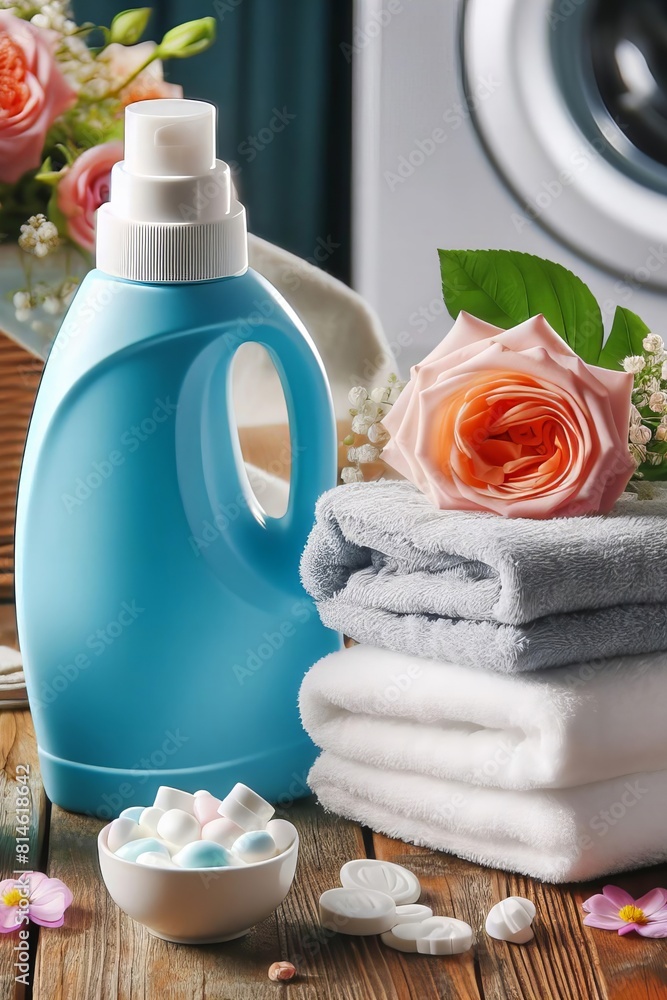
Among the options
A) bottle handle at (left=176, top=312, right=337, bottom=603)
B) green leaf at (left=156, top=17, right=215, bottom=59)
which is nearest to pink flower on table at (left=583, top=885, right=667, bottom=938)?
bottle handle at (left=176, top=312, right=337, bottom=603)

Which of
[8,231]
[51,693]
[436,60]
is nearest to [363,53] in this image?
[436,60]

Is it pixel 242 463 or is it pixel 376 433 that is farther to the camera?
pixel 376 433

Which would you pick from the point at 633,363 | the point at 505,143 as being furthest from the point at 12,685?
the point at 505,143

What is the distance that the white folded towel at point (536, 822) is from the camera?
54 centimetres

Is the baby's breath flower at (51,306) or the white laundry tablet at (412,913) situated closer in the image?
the white laundry tablet at (412,913)

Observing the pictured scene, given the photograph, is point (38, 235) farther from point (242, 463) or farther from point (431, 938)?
point (431, 938)

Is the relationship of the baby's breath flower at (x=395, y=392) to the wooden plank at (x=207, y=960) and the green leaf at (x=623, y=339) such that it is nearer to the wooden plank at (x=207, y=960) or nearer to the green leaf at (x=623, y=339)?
the green leaf at (x=623, y=339)

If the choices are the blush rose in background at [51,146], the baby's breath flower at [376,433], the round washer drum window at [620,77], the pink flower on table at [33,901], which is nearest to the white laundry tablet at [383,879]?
the pink flower on table at [33,901]

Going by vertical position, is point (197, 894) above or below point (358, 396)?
below

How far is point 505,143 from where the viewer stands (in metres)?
0.94

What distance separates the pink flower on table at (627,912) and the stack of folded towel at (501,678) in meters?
0.02

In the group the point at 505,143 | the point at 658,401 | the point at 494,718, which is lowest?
the point at 494,718

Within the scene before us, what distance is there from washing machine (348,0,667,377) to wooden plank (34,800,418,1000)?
573 mm

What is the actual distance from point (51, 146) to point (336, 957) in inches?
20.1
